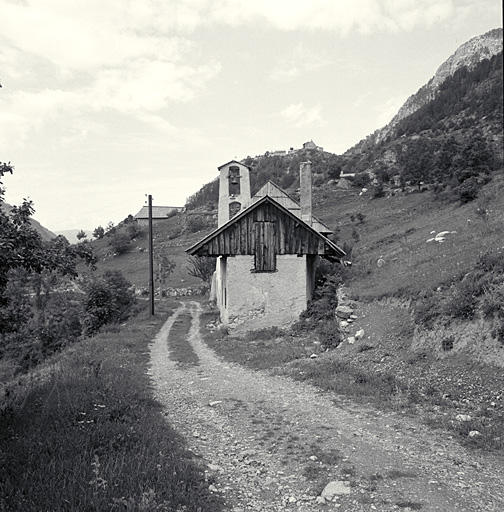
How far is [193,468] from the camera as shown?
5980 millimetres

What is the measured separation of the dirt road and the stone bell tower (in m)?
18.5

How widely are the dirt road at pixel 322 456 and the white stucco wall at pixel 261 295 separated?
9.71 metres

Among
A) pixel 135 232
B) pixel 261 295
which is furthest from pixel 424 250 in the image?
pixel 135 232

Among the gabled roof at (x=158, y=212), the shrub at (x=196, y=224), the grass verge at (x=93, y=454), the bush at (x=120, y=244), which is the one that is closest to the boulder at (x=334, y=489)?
the grass verge at (x=93, y=454)

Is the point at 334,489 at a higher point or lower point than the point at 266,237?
lower

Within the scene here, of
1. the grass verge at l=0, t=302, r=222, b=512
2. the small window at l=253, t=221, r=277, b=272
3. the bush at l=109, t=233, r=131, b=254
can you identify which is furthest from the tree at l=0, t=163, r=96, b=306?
the bush at l=109, t=233, r=131, b=254

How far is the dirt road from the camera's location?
5117mm

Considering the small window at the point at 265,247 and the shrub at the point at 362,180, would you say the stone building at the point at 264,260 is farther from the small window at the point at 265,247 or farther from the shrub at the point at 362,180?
the shrub at the point at 362,180

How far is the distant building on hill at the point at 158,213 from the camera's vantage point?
122938 millimetres

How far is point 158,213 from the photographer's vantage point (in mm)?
135250

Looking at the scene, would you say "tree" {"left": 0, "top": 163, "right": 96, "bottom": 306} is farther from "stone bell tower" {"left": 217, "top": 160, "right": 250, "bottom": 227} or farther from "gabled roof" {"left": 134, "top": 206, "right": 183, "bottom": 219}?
"gabled roof" {"left": 134, "top": 206, "right": 183, "bottom": 219}

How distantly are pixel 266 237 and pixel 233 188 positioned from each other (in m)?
8.36

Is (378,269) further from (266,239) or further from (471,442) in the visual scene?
(471,442)

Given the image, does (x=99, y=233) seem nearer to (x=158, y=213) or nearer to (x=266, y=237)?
(x=158, y=213)
